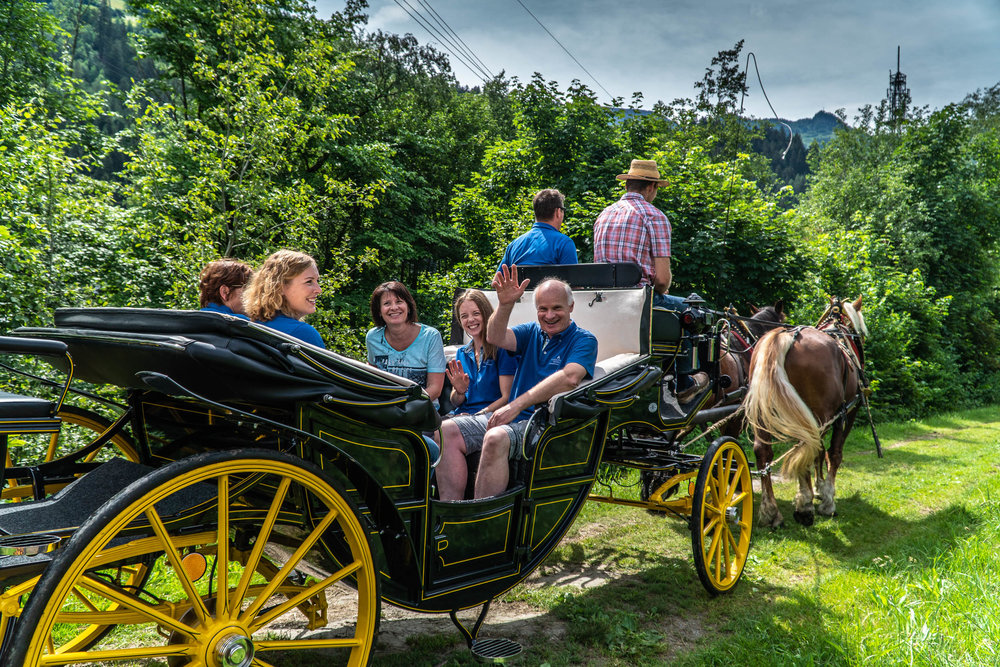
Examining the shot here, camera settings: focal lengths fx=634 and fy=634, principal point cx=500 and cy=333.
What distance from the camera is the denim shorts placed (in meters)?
3.18

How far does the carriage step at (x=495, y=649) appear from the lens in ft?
9.96

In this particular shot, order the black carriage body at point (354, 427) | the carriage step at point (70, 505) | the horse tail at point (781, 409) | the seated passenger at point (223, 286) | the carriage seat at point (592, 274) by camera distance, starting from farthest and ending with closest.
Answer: the horse tail at point (781, 409) → the carriage seat at point (592, 274) → the seated passenger at point (223, 286) → the black carriage body at point (354, 427) → the carriage step at point (70, 505)

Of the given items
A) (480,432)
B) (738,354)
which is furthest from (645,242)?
(738,354)

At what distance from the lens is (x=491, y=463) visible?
3.10 metres

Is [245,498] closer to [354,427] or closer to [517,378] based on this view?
[354,427]

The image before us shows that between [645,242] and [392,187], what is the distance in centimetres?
1365

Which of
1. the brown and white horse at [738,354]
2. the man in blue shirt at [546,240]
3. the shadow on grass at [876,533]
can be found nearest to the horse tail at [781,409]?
the brown and white horse at [738,354]

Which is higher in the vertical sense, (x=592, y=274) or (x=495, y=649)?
(x=592, y=274)

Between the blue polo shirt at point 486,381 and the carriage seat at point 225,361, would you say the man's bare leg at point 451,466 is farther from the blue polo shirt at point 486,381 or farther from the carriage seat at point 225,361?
the carriage seat at point 225,361

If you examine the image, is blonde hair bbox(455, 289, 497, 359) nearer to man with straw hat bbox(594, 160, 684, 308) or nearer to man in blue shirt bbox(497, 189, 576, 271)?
man in blue shirt bbox(497, 189, 576, 271)

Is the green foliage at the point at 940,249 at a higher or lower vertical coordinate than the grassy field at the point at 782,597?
higher

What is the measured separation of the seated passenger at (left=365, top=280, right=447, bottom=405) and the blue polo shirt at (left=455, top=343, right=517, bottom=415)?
29 cm

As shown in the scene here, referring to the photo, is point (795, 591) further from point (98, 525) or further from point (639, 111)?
point (639, 111)

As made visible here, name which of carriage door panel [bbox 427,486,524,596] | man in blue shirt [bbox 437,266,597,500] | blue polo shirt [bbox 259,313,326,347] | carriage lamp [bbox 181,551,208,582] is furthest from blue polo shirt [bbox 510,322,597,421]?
carriage lamp [bbox 181,551,208,582]
